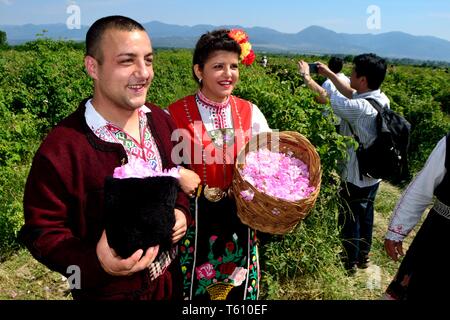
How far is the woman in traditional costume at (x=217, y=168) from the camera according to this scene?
2213 millimetres

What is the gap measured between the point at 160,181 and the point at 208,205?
979mm

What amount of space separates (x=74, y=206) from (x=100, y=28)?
0.71m

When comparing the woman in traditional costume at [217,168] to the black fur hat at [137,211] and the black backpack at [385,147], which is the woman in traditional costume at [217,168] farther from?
the black backpack at [385,147]

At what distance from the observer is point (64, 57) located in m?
14.9

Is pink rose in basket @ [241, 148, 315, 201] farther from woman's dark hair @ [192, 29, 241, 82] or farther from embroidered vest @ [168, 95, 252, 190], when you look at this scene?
woman's dark hair @ [192, 29, 241, 82]

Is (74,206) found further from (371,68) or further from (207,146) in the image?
(371,68)

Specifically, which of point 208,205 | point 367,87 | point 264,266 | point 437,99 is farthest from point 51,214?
point 437,99

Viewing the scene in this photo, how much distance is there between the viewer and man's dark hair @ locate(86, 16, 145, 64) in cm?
146

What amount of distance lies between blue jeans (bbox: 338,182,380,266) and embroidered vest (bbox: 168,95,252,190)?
188 cm

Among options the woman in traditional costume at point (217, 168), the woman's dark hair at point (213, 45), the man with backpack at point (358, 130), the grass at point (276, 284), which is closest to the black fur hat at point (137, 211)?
the woman in traditional costume at point (217, 168)

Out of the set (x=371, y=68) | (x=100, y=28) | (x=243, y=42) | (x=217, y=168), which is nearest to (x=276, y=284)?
(x=217, y=168)

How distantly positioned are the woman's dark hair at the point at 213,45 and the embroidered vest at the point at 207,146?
0.30m

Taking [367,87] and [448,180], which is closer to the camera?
[448,180]
